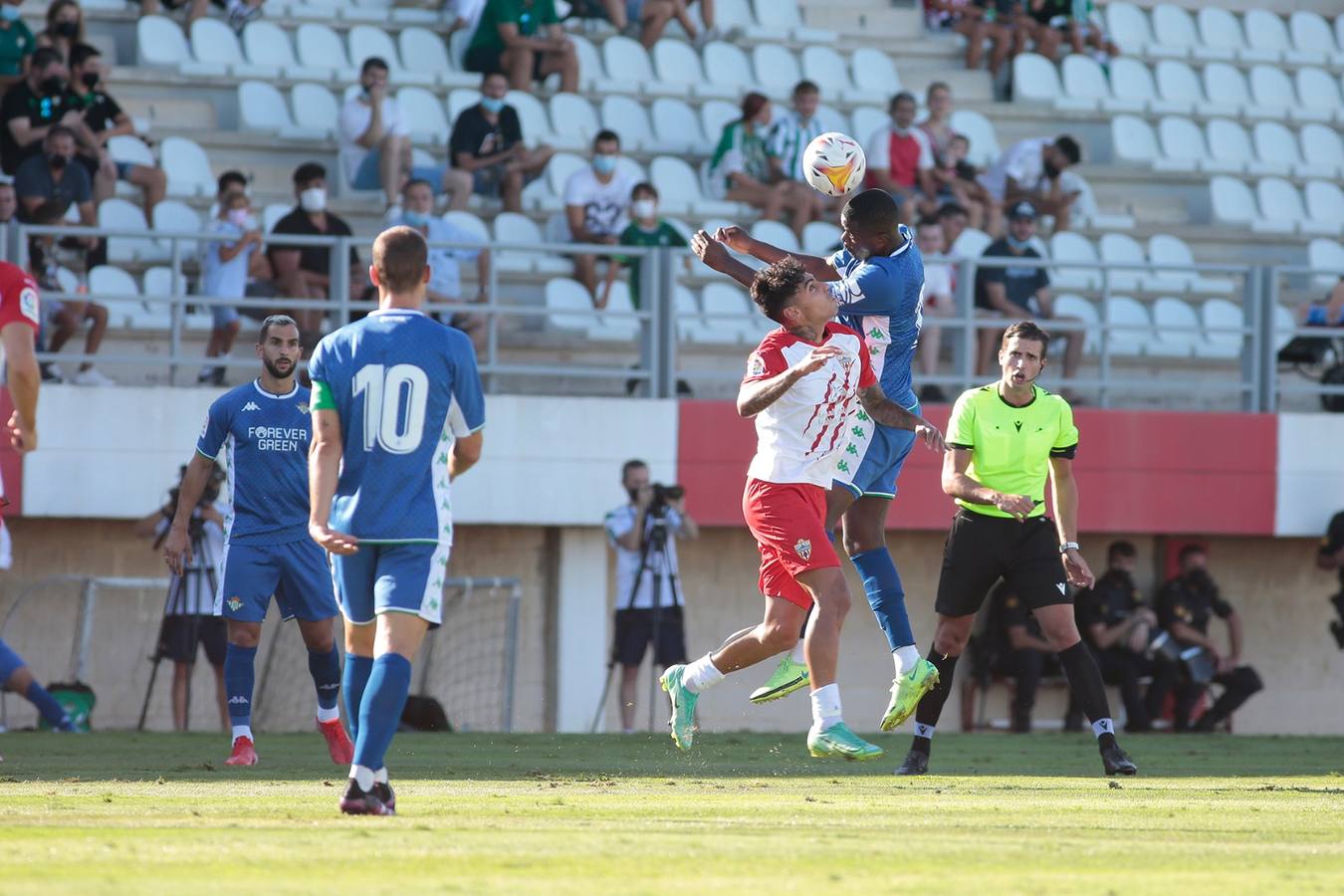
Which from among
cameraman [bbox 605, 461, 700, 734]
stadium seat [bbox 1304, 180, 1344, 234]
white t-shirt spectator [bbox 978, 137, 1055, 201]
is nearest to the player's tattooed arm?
cameraman [bbox 605, 461, 700, 734]

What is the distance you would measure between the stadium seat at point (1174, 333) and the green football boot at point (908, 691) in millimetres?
10699

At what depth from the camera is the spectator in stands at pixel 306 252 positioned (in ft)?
55.3

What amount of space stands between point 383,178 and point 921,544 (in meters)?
5.81

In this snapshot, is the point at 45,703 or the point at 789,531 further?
the point at 45,703

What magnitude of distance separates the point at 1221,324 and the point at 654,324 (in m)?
6.53

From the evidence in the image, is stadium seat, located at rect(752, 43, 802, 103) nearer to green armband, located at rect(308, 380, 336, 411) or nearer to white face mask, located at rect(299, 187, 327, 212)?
white face mask, located at rect(299, 187, 327, 212)

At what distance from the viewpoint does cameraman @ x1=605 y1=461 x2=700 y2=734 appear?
663 inches

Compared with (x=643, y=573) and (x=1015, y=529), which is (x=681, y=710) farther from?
(x=643, y=573)

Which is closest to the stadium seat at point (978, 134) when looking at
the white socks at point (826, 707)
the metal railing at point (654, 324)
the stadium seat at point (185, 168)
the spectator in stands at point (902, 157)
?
the spectator in stands at point (902, 157)

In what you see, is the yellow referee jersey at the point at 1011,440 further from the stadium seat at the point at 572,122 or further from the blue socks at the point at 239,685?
the stadium seat at the point at 572,122

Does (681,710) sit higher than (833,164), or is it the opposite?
(833,164)

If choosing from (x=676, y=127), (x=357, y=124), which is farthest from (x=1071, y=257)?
(x=357, y=124)

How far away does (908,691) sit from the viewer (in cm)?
931

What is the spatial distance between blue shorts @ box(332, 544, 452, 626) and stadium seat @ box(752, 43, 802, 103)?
588 inches
